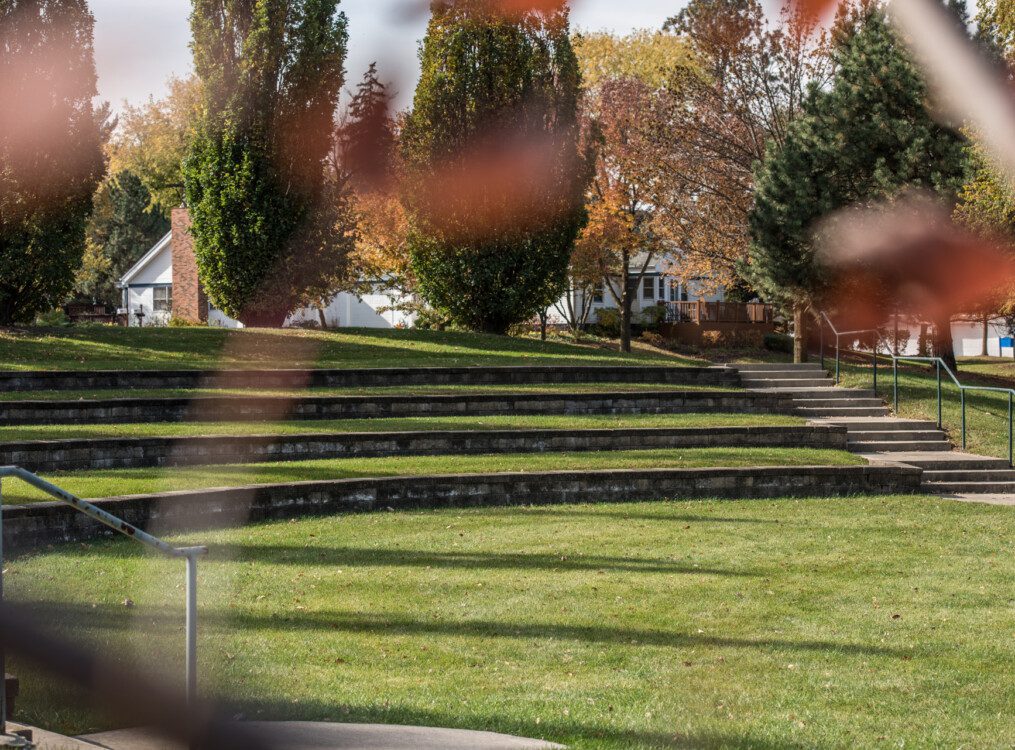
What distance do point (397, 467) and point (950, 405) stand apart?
495 inches

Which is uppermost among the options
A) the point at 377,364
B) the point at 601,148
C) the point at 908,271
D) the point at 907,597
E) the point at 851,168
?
the point at 601,148

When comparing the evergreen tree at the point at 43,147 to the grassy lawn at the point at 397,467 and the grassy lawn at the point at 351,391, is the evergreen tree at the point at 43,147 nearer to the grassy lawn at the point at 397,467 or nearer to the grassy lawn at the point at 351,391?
the grassy lawn at the point at 351,391

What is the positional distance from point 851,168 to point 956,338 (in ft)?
142

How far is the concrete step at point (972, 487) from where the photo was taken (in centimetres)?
1609

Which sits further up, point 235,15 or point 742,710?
point 235,15

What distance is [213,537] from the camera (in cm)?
1101

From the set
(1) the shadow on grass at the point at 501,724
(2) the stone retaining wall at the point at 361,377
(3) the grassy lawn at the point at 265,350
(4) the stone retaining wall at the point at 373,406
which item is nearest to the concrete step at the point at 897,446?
(4) the stone retaining wall at the point at 373,406

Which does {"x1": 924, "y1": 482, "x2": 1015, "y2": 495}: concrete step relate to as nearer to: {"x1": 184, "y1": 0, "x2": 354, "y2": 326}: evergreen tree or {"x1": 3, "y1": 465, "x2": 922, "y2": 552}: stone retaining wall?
{"x1": 3, "y1": 465, "x2": 922, "y2": 552}: stone retaining wall

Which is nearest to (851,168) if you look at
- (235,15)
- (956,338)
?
(235,15)

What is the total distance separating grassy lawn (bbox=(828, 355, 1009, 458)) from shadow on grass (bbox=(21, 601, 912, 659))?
12865mm

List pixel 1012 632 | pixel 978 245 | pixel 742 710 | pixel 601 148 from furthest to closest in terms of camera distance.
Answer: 1. pixel 601 148
2. pixel 978 245
3. pixel 1012 632
4. pixel 742 710

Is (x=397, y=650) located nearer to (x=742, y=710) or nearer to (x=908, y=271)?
(x=742, y=710)

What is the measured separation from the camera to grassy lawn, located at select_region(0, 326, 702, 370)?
21234mm

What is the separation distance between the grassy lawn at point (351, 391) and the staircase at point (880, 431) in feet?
4.67
